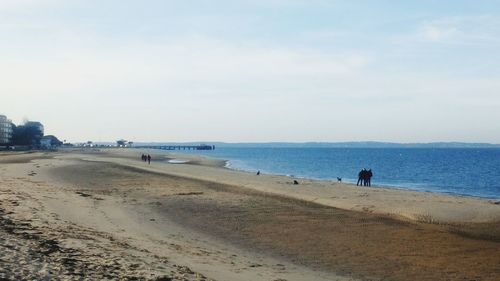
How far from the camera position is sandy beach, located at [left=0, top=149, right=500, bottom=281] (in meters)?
10.4

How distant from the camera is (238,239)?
16281 mm

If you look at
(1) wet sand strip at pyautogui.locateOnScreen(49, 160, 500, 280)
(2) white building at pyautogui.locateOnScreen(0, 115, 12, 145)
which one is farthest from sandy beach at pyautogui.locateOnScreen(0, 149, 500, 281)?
(2) white building at pyautogui.locateOnScreen(0, 115, 12, 145)

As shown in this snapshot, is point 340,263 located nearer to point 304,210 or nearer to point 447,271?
point 447,271

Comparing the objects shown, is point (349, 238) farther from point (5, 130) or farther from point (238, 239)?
point (5, 130)

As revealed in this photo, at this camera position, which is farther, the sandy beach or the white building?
the white building

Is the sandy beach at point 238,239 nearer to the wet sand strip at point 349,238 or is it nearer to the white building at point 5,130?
the wet sand strip at point 349,238

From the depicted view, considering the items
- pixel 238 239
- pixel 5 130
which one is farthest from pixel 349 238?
pixel 5 130

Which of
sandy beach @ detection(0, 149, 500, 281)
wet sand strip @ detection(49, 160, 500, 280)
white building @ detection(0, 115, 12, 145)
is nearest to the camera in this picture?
sandy beach @ detection(0, 149, 500, 281)

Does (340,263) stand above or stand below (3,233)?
below

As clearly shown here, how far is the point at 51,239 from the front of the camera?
1198 centimetres

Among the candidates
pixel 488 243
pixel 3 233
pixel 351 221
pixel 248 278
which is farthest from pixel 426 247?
pixel 3 233

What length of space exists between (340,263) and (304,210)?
32.0 feet

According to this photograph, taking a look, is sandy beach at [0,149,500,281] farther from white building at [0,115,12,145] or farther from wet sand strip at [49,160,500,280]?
white building at [0,115,12,145]

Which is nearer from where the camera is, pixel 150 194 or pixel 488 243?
pixel 488 243
